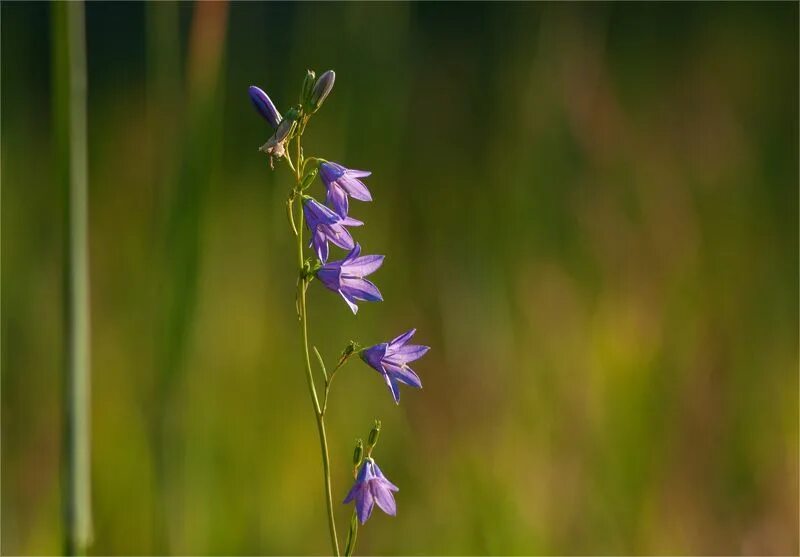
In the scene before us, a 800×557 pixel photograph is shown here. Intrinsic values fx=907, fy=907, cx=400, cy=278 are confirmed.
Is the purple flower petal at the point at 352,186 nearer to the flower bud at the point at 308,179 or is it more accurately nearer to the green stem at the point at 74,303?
the flower bud at the point at 308,179

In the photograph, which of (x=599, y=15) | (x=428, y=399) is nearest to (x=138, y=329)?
(x=428, y=399)

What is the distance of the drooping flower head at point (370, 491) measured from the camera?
103 cm

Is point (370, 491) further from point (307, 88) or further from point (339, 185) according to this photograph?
point (307, 88)

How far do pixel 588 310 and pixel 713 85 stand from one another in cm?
144

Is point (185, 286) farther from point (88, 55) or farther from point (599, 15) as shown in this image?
point (88, 55)

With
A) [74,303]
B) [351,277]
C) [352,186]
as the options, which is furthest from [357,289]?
[74,303]

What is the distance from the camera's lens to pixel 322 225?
104 centimetres

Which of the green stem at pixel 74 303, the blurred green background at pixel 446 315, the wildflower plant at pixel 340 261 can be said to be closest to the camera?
the wildflower plant at pixel 340 261

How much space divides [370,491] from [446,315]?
4.48 ft

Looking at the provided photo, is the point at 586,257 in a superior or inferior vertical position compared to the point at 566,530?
superior

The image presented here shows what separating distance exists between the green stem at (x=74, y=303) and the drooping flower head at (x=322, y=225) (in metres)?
0.34

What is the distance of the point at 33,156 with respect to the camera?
357cm

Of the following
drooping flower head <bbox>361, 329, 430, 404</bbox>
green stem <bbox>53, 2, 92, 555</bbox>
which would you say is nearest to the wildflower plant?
drooping flower head <bbox>361, 329, 430, 404</bbox>

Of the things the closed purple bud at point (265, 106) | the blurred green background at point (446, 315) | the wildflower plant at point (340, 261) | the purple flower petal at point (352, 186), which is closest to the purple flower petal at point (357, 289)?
the wildflower plant at point (340, 261)
